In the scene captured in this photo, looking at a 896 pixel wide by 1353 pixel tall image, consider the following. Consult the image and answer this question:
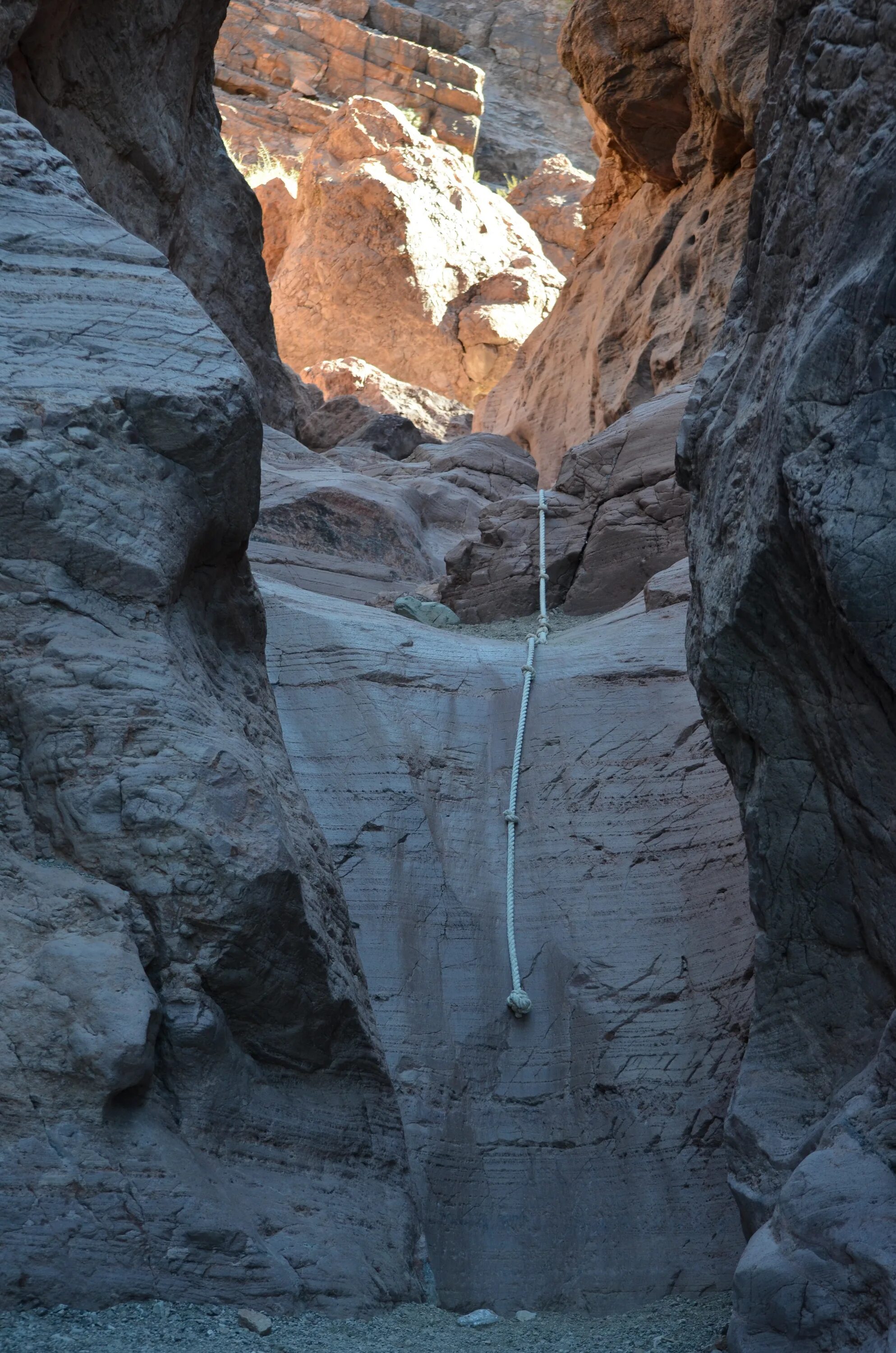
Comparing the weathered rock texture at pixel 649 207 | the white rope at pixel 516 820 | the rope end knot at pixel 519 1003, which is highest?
the weathered rock texture at pixel 649 207

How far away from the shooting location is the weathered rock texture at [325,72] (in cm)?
2984

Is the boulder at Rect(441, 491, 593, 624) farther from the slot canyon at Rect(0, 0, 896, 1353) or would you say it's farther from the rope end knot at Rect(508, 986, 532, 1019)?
the rope end knot at Rect(508, 986, 532, 1019)

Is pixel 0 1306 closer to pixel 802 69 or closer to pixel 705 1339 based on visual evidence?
pixel 705 1339

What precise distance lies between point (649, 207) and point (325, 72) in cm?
2007

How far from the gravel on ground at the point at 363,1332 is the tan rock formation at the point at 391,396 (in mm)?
14496

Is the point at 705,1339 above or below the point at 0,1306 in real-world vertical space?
below

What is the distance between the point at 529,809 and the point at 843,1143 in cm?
276

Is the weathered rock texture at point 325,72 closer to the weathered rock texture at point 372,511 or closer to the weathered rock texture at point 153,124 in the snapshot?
the weathered rock texture at point 372,511

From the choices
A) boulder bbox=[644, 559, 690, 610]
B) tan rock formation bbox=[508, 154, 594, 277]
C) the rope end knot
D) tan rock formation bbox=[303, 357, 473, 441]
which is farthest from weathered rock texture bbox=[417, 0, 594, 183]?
the rope end knot

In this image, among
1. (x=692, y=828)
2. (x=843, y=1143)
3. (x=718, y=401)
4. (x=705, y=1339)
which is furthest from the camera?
(x=692, y=828)

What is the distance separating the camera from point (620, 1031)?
15.6 feet

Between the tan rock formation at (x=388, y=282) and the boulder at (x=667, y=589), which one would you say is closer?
the boulder at (x=667, y=589)

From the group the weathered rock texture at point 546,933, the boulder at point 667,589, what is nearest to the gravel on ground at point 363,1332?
the weathered rock texture at point 546,933

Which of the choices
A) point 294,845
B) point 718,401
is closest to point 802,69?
point 718,401
